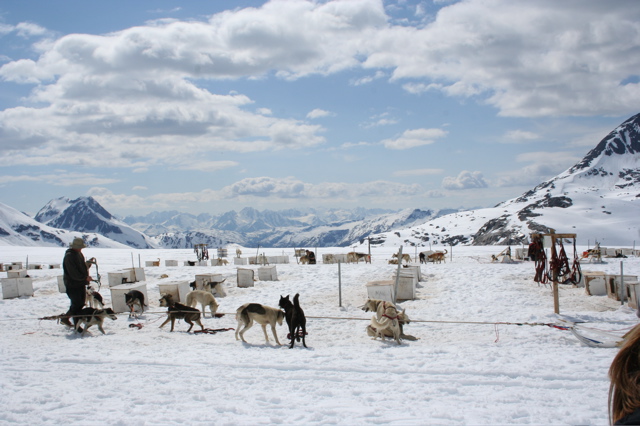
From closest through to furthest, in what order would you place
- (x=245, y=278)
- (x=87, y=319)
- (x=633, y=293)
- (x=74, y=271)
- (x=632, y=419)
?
(x=632, y=419) < (x=87, y=319) < (x=74, y=271) < (x=633, y=293) < (x=245, y=278)

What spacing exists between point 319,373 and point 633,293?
11.3 m

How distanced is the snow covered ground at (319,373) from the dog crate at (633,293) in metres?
0.29

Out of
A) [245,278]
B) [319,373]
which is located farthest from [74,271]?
[245,278]

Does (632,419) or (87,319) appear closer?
(632,419)

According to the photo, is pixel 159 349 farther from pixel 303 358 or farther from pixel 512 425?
pixel 512 425

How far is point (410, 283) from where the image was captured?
52.7ft

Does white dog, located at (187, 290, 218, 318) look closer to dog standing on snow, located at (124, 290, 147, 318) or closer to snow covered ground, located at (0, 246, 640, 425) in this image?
snow covered ground, located at (0, 246, 640, 425)

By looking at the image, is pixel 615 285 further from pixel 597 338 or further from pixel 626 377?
pixel 626 377

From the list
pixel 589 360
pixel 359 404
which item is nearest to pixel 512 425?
pixel 359 404

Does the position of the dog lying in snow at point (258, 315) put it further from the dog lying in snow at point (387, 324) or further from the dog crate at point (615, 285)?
the dog crate at point (615, 285)

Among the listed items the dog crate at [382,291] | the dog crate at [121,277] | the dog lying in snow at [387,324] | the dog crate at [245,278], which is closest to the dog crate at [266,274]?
the dog crate at [245,278]

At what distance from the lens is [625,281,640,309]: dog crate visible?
12.8m

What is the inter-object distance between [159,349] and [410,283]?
962 cm

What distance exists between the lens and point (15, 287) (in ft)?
58.6
